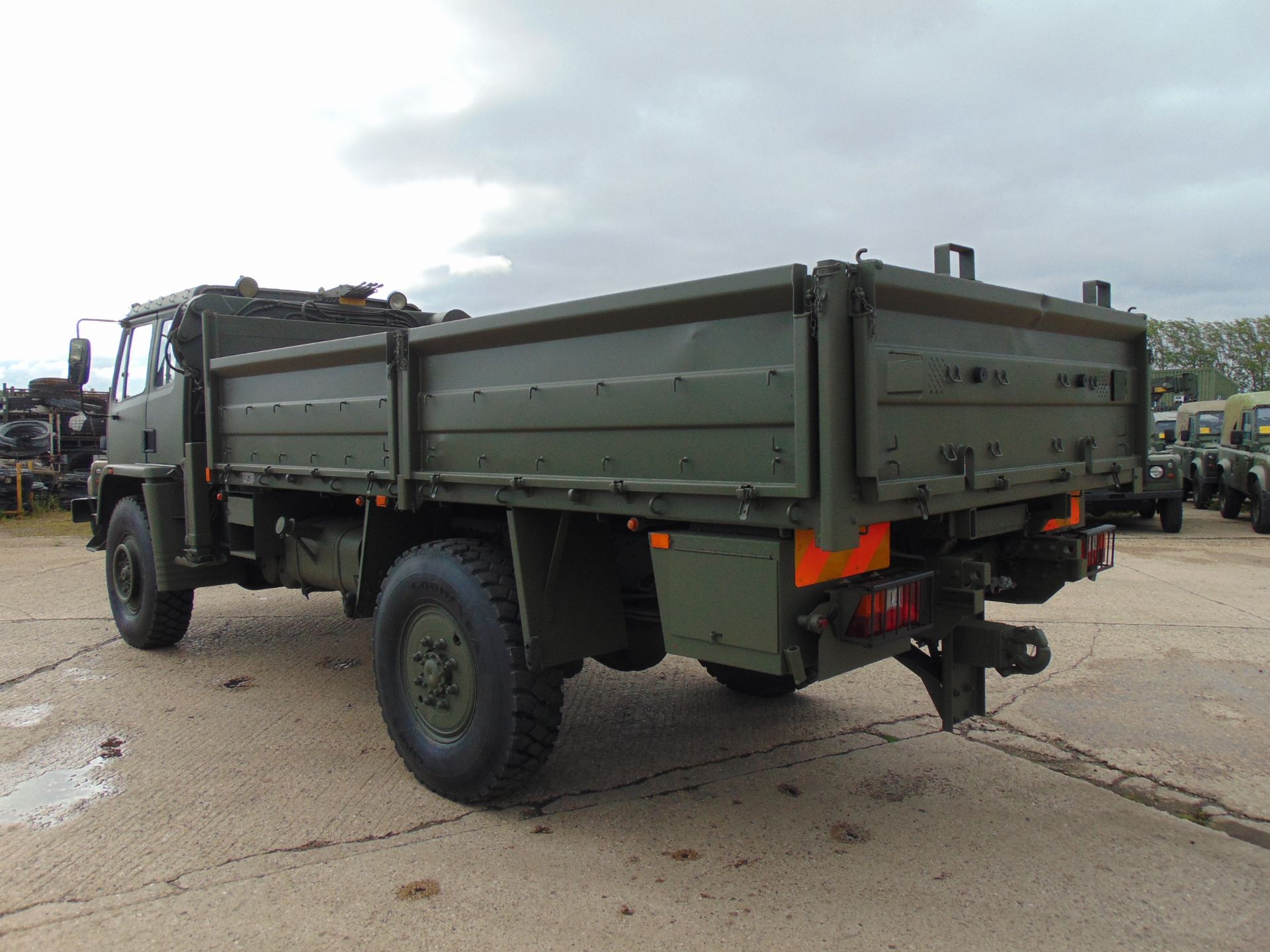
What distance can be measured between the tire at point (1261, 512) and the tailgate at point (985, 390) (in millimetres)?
10078

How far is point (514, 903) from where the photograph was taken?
316cm

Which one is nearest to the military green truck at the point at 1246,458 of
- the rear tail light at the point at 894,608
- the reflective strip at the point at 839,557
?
the rear tail light at the point at 894,608

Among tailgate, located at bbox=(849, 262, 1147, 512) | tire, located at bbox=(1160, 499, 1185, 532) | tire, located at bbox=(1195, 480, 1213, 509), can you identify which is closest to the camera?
tailgate, located at bbox=(849, 262, 1147, 512)

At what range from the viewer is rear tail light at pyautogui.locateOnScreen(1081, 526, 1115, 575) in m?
4.19

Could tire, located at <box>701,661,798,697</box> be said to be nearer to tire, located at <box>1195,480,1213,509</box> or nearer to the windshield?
tire, located at <box>1195,480,1213,509</box>

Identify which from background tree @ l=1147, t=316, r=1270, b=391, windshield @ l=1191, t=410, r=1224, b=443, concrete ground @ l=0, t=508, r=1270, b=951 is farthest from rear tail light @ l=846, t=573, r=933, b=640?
background tree @ l=1147, t=316, r=1270, b=391

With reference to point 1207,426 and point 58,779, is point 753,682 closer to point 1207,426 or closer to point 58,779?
point 58,779

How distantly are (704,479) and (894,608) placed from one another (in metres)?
0.79

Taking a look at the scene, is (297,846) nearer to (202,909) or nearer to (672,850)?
(202,909)

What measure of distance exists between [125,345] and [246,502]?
7.42 ft

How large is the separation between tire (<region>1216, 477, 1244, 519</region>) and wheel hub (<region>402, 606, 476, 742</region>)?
46.3ft

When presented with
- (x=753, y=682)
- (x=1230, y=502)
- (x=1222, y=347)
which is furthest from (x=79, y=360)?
(x=1222, y=347)

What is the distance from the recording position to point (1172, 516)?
42.6 feet

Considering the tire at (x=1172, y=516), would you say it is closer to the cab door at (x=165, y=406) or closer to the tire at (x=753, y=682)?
the tire at (x=753, y=682)
